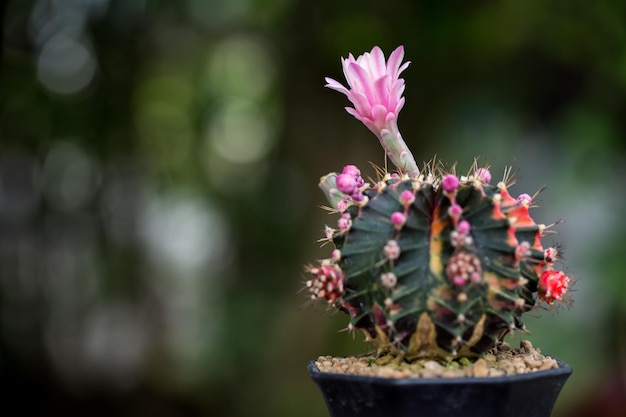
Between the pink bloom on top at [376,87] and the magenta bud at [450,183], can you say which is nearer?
the magenta bud at [450,183]

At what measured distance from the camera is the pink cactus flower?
3.51 ft

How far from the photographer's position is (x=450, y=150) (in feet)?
10.0

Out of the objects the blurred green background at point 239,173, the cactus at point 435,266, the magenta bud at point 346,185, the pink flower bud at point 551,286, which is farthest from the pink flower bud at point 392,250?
the blurred green background at point 239,173

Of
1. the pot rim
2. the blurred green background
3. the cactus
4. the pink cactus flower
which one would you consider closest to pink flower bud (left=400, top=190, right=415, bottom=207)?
the cactus

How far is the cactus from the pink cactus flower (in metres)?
0.07

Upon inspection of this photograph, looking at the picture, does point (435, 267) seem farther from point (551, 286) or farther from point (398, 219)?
point (551, 286)

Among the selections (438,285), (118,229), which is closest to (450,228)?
(438,285)

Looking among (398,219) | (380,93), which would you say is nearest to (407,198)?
(398,219)

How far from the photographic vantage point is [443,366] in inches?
39.2

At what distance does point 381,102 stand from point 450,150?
2.03 m

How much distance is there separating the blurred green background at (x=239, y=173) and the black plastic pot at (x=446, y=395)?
6.43 feet

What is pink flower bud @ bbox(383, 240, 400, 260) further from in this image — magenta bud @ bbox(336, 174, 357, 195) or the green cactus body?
magenta bud @ bbox(336, 174, 357, 195)

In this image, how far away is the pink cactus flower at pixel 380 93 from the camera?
1069mm

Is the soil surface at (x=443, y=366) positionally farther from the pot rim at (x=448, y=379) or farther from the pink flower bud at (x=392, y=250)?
the pink flower bud at (x=392, y=250)
